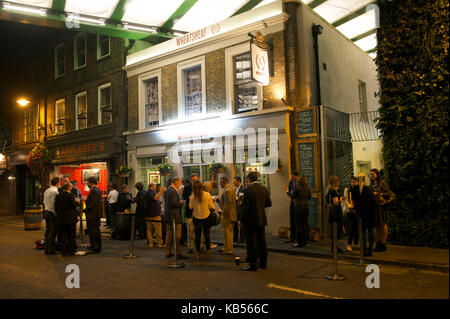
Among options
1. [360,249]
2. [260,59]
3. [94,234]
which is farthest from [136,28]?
[360,249]

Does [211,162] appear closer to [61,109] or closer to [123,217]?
[123,217]

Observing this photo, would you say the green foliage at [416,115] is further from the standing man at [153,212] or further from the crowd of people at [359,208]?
the standing man at [153,212]

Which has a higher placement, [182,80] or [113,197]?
[182,80]

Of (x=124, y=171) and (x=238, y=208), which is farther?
(x=124, y=171)

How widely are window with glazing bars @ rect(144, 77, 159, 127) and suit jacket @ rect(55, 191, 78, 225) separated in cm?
765

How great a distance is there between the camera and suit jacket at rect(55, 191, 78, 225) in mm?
9373

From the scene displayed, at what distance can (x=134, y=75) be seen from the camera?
1734 centimetres

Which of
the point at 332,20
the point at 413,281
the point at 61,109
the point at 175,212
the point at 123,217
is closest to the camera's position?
the point at 413,281

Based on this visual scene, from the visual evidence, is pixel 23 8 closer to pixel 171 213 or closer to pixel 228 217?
pixel 171 213

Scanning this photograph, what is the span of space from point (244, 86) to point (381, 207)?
6802 mm

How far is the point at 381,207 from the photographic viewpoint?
880cm

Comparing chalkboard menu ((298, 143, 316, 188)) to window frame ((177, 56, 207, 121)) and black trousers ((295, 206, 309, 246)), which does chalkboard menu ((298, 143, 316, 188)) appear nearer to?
black trousers ((295, 206, 309, 246))
